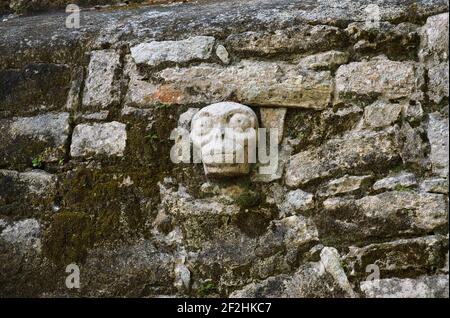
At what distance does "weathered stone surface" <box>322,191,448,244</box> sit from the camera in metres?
2.48

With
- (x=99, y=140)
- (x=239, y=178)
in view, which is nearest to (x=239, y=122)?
(x=239, y=178)

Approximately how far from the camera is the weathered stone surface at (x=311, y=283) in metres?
2.45

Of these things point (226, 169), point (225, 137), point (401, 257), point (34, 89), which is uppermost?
point (34, 89)

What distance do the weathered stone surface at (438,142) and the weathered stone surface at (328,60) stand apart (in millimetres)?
416

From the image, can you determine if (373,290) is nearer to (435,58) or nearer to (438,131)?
(438,131)

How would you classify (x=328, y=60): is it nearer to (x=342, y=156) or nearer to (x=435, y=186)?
(x=342, y=156)

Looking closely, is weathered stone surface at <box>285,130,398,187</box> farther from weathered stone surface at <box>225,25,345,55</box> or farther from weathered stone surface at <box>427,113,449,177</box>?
weathered stone surface at <box>225,25,345,55</box>

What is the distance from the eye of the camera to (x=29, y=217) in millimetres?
2771

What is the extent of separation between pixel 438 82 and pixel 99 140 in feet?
4.28

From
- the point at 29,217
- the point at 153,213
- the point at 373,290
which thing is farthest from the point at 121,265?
the point at 373,290

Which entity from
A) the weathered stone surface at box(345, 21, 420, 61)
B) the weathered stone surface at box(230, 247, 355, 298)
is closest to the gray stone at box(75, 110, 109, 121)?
the weathered stone surface at box(230, 247, 355, 298)

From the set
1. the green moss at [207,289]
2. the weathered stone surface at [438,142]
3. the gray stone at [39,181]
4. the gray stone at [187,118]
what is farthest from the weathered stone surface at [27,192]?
the weathered stone surface at [438,142]

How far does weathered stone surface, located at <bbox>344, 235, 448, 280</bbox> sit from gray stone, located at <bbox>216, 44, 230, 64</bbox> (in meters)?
0.93

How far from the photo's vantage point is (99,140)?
9.42ft
